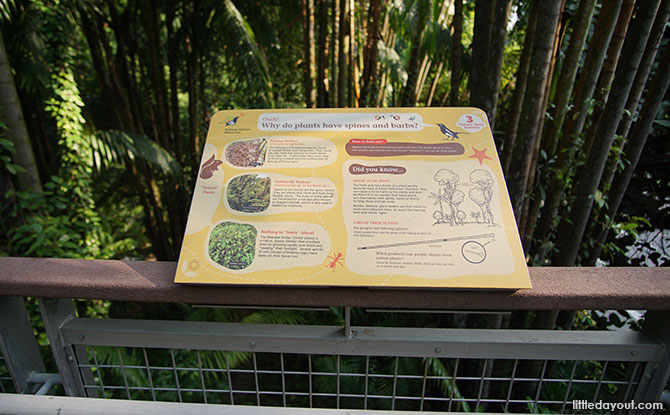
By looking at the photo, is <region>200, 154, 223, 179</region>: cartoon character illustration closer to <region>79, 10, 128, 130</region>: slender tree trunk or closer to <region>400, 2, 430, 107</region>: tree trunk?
<region>400, 2, 430, 107</region>: tree trunk

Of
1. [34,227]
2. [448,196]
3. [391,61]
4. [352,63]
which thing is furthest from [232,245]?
[391,61]

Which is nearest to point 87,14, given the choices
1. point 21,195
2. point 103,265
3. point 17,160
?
point 17,160

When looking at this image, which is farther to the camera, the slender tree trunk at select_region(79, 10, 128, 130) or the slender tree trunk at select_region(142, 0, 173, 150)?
the slender tree trunk at select_region(142, 0, 173, 150)

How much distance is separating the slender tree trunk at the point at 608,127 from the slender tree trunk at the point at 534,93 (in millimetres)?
328

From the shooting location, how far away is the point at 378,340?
1.02m

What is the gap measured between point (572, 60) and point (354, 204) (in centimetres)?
131

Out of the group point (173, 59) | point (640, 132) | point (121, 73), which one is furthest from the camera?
point (121, 73)

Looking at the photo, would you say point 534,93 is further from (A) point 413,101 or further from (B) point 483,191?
(A) point 413,101

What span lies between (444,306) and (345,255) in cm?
28

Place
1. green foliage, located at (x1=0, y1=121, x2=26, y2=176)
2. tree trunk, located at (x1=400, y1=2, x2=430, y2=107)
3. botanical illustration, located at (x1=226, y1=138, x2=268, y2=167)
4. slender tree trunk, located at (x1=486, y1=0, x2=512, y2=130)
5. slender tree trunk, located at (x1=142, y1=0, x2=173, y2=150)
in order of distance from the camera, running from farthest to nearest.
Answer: slender tree trunk, located at (x1=142, y1=0, x2=173, y2=150), tree trunk, located at (x1=400, y1=2, x2=430, y2=107), green foliage, located at (x1=0, y1=121, x2=26, y2=176), slender tree trunk, located at (x1=486, y1=0, x2=512, y2=130), botanical illustration, located at (x1=226, y1=138, x2=268, y2=167)

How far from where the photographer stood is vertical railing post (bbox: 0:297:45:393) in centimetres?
107

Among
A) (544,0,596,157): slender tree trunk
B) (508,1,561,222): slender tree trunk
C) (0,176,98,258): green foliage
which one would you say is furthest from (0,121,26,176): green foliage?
(544,0,596,157): slender tree trunk

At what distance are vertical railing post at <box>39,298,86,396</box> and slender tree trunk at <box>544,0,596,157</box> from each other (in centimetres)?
209

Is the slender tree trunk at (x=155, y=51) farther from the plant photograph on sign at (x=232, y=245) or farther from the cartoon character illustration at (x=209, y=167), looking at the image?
the plant photograph on sign at (x=232, y=245)
